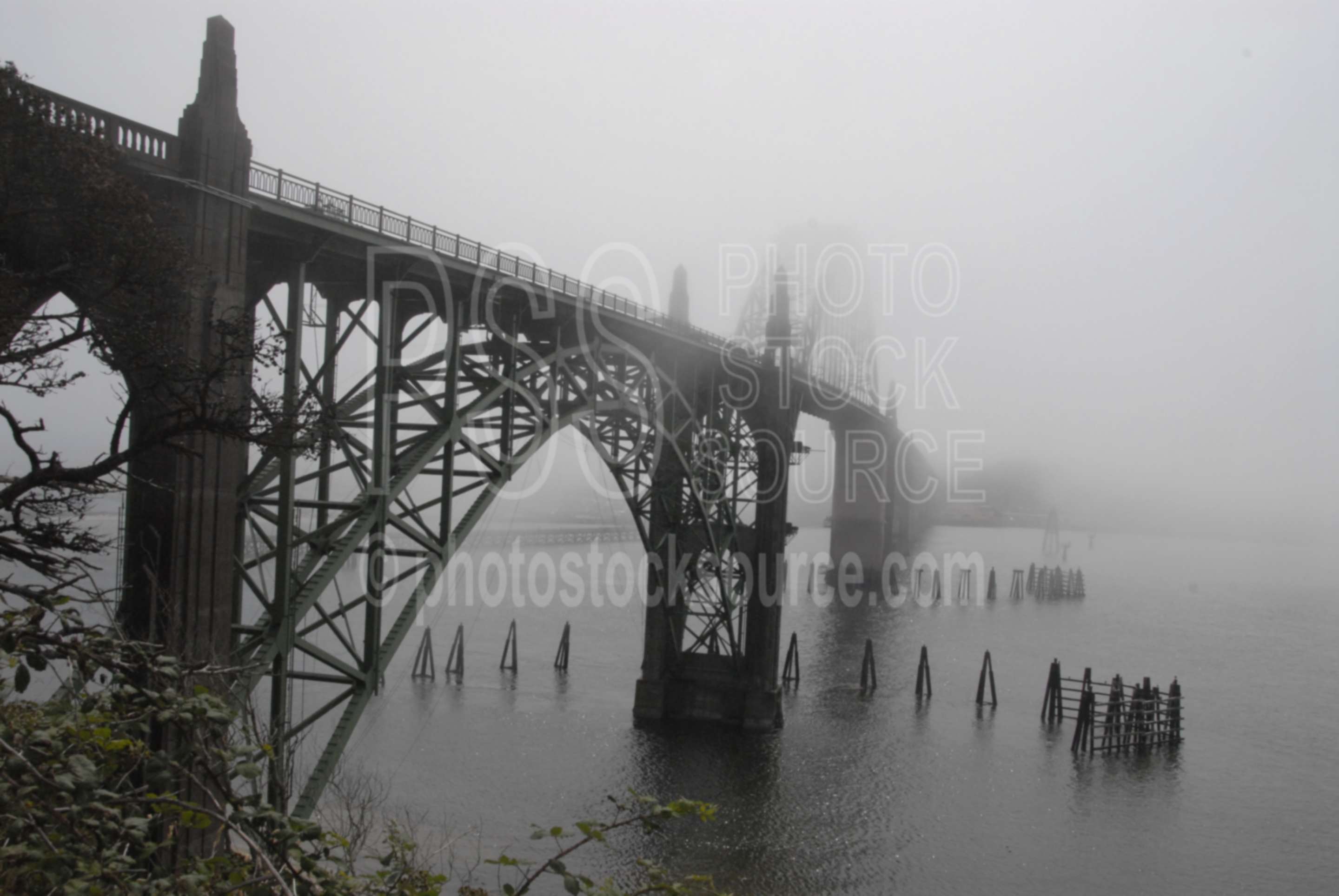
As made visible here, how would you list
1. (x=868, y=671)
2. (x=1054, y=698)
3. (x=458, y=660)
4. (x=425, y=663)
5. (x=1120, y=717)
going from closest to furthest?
(x=1120, y=717) < (x=1054, y=698) < (x=425, y=663) < (x=458, y=660) < (x=868, y=671)

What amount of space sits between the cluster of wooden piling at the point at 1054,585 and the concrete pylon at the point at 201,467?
8636 centimetres

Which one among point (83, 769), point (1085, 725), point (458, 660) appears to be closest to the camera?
point (83, 769)

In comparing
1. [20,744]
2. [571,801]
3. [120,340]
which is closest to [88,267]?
[120,340]

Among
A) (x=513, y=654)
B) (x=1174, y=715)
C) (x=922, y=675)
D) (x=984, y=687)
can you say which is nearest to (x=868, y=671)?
(x=922, y=675)

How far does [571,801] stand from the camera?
80.3 feet

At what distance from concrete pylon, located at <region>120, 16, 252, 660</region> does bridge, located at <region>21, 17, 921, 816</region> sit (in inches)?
1.2

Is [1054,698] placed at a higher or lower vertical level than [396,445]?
lower

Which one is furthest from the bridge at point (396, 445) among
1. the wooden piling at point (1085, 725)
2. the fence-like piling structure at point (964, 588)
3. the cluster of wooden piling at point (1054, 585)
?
the cluster of wooden piling at point (1054, 585)

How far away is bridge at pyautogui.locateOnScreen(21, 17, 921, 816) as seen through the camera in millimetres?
12883

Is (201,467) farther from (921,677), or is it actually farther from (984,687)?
(984,687)

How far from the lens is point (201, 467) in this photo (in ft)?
42.4

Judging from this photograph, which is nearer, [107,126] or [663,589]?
[107,126]

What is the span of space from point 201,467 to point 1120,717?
32.2 meters

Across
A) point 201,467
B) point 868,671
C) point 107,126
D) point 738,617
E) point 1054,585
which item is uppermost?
point 107,126
